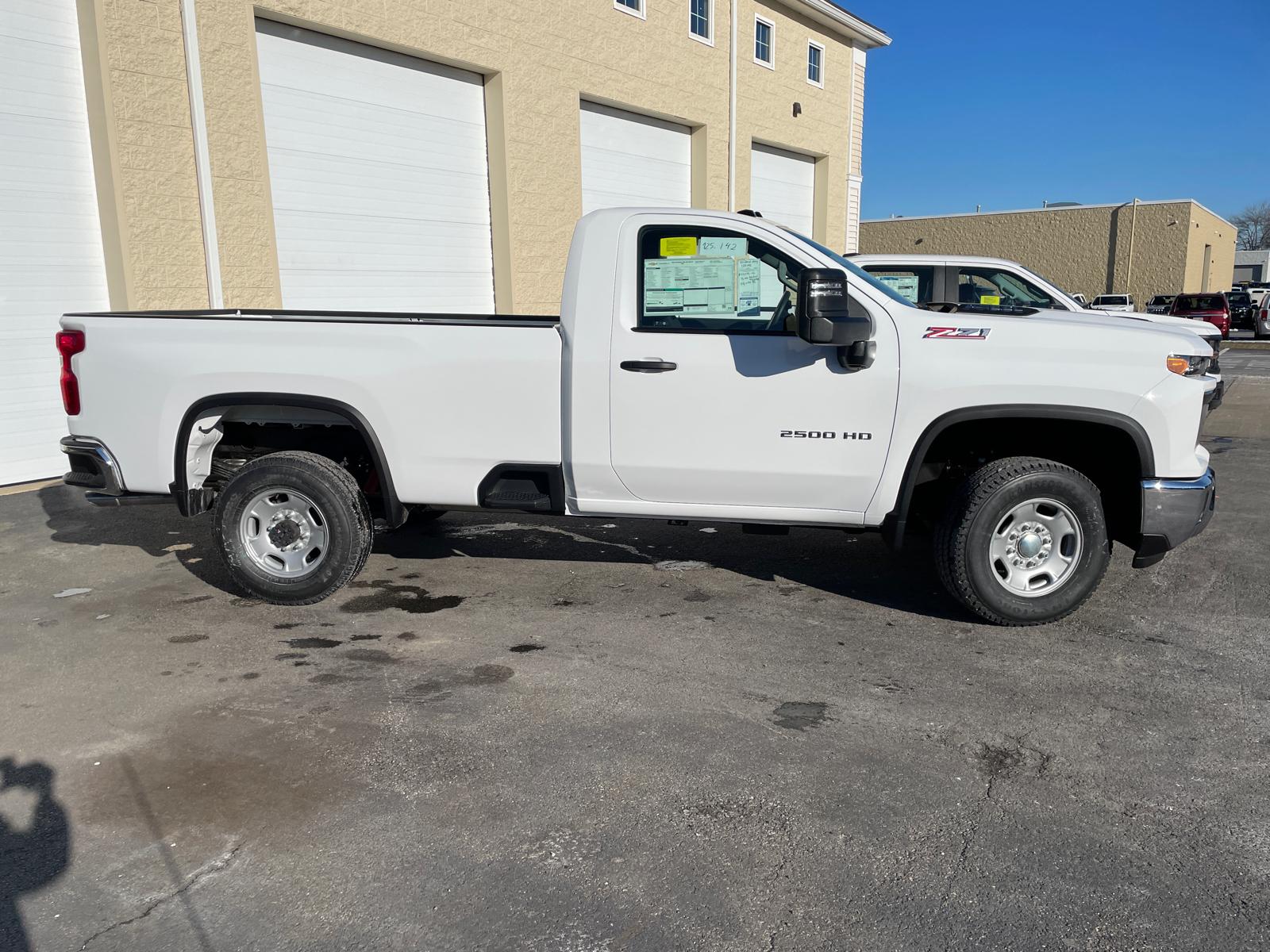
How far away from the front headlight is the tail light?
18.4 ft

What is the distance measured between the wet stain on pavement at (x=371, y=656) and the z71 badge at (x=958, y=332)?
3031mm

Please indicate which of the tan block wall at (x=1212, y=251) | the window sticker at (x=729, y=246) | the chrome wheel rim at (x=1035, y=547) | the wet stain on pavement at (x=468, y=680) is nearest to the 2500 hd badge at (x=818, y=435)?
the chrome wheel rim at (x=1035, y=547)

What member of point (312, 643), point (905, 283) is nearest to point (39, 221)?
point (312, 643)

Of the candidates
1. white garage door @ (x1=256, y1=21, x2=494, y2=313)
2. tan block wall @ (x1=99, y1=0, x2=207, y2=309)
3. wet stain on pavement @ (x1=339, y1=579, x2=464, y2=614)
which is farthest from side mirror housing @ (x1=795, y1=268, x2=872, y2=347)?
white garage door @ (x1=256, y1=21, x2=494, y2=313)

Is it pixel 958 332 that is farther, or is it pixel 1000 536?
pixel 1000 536

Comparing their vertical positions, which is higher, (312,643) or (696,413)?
(696,413)

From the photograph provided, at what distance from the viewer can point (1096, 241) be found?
48.1 metres

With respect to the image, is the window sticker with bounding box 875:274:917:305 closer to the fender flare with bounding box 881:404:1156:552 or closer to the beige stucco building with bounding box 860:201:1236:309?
the fender flare with bounding box 881:404:1156:552

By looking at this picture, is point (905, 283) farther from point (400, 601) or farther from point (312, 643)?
point (312, 643)

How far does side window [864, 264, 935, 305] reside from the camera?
32.8 feet

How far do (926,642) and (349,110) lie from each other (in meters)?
9.22

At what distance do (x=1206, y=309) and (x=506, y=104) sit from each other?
29.1 m

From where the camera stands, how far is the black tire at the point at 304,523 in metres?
5.12

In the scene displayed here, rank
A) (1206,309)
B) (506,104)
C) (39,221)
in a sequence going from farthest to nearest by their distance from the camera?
(1206,309) < (506,104) < (39,221)
